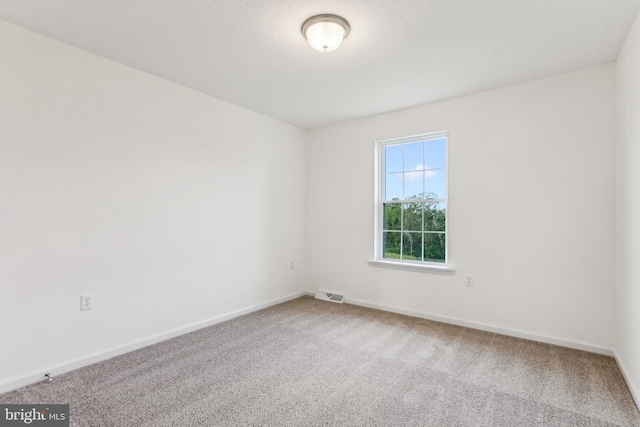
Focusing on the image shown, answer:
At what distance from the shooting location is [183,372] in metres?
2.37

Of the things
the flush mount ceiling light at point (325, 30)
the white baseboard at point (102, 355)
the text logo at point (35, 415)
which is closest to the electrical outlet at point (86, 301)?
the white baseboard at point (102, 355)

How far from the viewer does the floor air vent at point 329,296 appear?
4.32m

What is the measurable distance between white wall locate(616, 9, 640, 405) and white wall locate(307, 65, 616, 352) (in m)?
0.17

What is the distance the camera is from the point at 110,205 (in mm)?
2639

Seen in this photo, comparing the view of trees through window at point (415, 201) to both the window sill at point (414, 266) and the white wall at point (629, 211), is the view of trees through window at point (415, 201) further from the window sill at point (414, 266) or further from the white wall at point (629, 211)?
the white wall at point (629, 211)

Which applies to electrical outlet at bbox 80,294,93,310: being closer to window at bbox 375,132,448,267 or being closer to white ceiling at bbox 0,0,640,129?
white ceiling at bbox 0,0,640,129

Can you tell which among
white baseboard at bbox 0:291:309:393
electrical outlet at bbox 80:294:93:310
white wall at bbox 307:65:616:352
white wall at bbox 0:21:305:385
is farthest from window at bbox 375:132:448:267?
electrical outlet at bbox 80:294:93:310

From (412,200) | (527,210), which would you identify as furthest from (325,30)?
(527,210)

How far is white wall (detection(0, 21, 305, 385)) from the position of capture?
2.19m

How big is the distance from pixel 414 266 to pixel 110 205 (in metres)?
3.14

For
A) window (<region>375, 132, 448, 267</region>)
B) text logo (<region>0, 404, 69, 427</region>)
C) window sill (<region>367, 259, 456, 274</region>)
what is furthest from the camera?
window (<region>375, 132, 448, 267</region>)

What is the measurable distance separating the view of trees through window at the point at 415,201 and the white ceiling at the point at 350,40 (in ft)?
2.63

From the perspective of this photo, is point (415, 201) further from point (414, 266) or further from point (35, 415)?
point (35, 415)

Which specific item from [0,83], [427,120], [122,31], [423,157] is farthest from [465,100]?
[0,83]
